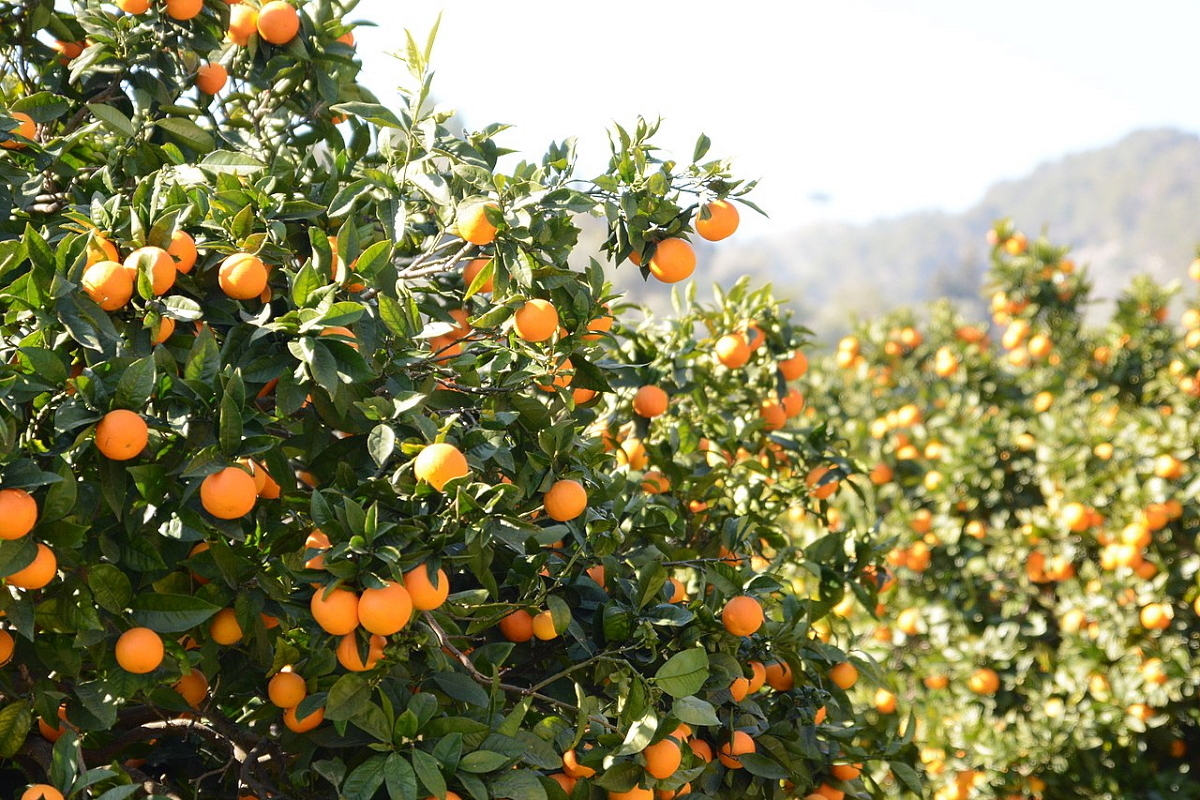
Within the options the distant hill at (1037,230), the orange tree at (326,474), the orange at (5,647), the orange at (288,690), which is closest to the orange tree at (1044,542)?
the orange tree at (326,474)

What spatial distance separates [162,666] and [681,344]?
1211 millimetres

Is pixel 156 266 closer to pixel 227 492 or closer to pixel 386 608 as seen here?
pixel 227 492

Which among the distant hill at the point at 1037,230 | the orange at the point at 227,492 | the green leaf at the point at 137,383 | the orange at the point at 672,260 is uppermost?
the orange at the point at 672,260

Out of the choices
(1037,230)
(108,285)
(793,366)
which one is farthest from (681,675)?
(1037,230)

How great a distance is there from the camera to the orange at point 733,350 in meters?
2.14

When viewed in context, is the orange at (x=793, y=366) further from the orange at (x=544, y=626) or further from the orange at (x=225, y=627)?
the orange at (x=225, y=627)

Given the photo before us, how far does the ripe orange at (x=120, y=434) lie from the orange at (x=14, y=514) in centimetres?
9

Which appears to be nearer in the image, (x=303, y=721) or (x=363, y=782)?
Answer: (x=363, y=782)

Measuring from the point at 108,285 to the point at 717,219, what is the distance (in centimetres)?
78

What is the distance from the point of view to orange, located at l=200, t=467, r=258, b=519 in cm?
111

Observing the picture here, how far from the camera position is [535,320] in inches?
54.1

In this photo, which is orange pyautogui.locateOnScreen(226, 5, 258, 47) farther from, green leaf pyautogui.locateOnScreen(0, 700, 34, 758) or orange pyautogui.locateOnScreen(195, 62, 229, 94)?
green leaf pyautogui.locateOnScreen(0, 700, 34, 758)

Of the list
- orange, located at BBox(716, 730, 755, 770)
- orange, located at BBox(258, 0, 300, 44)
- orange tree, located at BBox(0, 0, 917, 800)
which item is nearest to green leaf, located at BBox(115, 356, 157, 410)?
orange tree, located at BBox(0, 0, 917, 800)

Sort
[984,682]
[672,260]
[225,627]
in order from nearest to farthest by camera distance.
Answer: [225,627]
[672,260]
[984,682]
